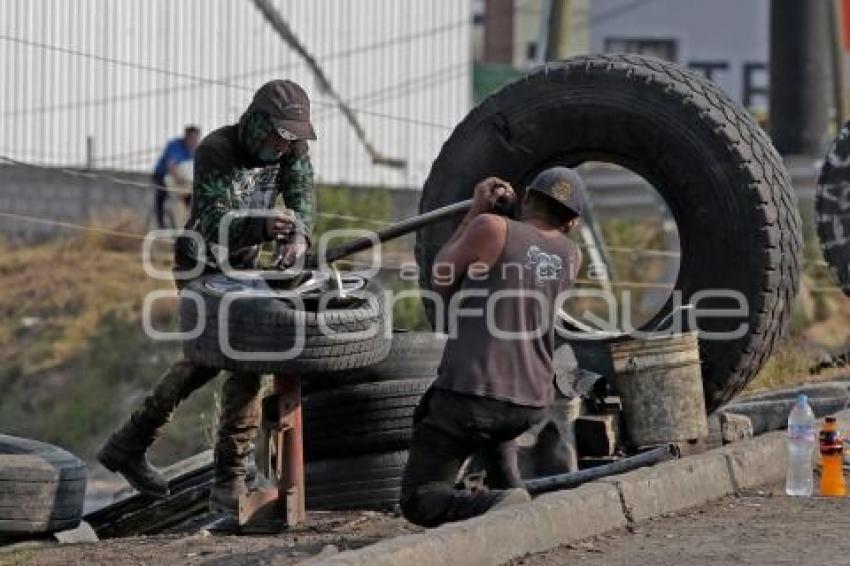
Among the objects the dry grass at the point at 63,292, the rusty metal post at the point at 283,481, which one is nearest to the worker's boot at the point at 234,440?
the rusty metal post at the point at 283,481

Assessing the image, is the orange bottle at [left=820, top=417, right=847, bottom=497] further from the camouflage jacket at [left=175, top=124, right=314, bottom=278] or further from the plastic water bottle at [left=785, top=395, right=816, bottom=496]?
the camouflage jacket at [left=175, top=124, right=314, bottom=278]

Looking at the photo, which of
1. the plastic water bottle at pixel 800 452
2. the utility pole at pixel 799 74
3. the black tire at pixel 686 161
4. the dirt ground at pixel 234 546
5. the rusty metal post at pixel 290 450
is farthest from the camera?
the utility pole at pixel 799 74

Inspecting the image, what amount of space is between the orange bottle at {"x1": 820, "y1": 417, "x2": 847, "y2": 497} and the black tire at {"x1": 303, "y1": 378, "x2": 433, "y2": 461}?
176 cm

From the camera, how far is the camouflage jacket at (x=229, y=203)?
9.09 m

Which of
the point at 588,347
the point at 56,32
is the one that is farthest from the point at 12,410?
the point at 588,347

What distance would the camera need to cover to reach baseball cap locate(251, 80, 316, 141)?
29.4 ft

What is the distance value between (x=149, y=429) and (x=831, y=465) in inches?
119

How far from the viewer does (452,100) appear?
27656mm

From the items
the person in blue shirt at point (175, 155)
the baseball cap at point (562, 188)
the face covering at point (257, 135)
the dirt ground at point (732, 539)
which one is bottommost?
the dirt ground at point (732, 539)

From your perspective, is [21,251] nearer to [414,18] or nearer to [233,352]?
[414,18]

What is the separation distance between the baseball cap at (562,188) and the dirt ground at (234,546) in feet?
4.80

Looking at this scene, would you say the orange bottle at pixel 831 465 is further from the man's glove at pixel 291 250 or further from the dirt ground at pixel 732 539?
the man's glove at pixel 291 250

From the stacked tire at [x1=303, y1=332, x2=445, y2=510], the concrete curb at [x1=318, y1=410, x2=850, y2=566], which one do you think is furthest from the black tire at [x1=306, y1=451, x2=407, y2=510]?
the concrete curb at [x1=318, y1=410, x2=850, y2=566]

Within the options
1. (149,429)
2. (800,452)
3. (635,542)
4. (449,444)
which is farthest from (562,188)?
(149,429)
